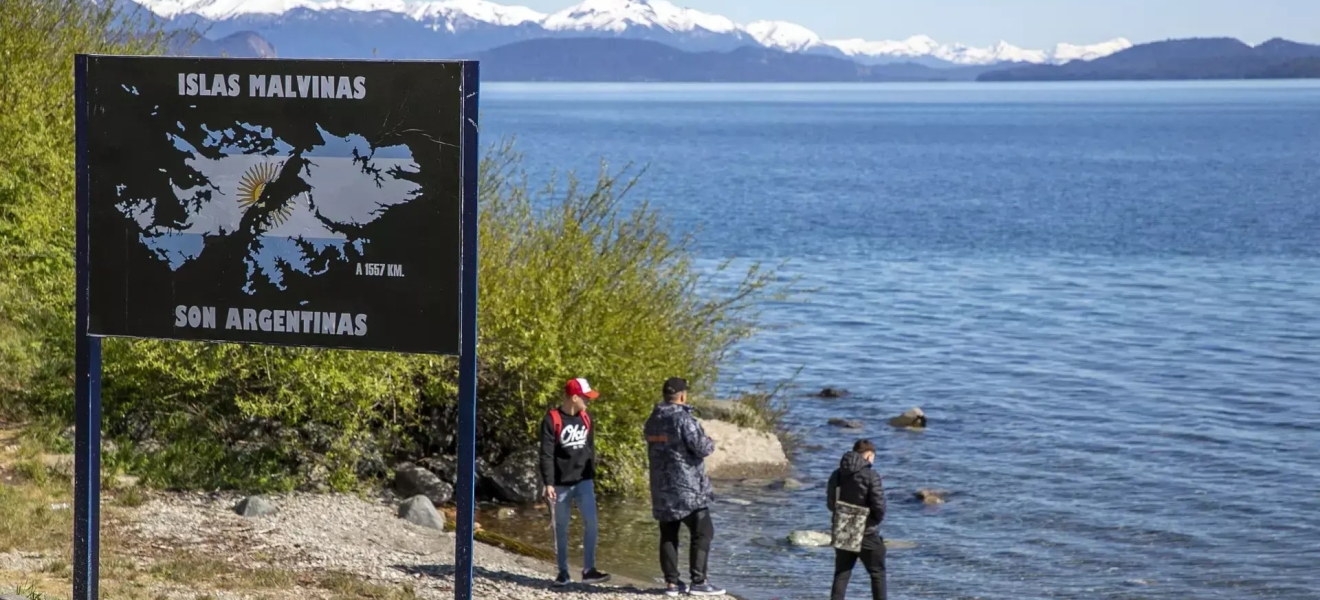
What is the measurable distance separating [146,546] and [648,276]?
7.90 meters

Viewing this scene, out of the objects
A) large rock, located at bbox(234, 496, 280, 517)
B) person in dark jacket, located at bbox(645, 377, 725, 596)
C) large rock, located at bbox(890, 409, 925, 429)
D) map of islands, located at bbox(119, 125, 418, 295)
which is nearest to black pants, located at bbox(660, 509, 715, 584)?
person in dark jacket, located at bbox(645, 377, 725, 596)

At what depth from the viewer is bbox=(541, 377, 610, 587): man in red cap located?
41.1 ft

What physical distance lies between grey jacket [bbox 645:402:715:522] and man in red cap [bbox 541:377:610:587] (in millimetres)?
558

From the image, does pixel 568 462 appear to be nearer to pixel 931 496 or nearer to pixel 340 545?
pixel 340 545

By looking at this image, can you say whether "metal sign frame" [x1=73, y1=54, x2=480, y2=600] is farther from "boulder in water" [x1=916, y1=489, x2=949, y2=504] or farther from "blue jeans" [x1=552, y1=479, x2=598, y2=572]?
"boulder in water" [x1=916, y1=489, x2=949, y2=504]

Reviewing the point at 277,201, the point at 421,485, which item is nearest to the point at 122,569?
the point at 277,201

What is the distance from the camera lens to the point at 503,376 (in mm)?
17484

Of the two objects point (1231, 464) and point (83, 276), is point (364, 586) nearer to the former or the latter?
point (83, 276)

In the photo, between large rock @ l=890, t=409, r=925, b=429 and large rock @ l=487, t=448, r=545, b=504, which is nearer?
large rock @ l=487, t=448, r=545, b=504

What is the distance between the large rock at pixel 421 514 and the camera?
48.7 feet

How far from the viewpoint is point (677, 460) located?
1266cm

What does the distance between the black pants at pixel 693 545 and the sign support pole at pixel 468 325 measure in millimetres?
4444

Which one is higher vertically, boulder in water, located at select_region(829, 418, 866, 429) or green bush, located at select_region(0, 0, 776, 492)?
green bush, located at select_region(0, 0, 776, 492)

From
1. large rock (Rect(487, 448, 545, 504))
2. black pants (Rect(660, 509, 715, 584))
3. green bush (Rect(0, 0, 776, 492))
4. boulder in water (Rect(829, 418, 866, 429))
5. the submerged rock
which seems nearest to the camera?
black pants (Rect(660, 509, 715, 584))
